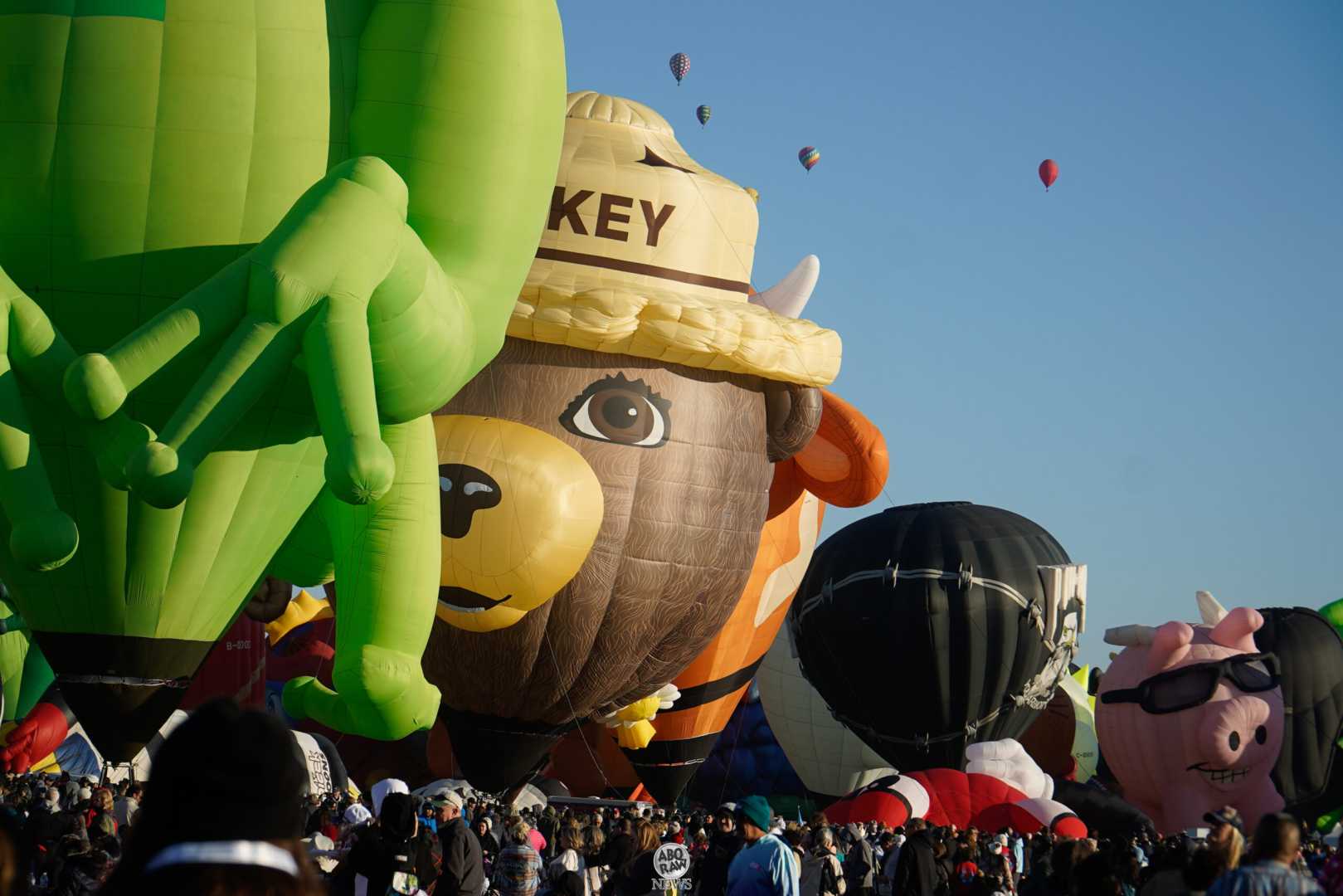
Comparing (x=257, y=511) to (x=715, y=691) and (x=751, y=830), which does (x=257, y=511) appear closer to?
(x=751, y=830)

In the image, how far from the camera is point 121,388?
4.94 m

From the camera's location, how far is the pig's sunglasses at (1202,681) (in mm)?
17641

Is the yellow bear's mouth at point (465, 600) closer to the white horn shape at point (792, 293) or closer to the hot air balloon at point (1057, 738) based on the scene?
the white horn shape at point (792, 293)

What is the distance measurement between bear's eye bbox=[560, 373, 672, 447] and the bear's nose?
0.69 m

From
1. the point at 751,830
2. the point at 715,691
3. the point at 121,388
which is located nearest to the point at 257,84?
A: the point at 121,388

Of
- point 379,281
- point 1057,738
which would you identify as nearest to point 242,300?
point 379,281

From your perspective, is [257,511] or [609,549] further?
[609,549]

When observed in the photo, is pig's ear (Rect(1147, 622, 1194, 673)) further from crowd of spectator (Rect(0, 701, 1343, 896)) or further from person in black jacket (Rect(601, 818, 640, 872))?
person in black jacket (Rect(601, 818, 640, 872))

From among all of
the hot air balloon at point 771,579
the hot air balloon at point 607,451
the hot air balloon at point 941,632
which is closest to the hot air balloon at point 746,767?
the hot air balloon at point 941,632

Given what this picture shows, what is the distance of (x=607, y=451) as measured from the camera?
9.88m

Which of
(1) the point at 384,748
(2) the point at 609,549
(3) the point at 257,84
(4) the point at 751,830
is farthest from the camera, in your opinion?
(1) the point at 384,748

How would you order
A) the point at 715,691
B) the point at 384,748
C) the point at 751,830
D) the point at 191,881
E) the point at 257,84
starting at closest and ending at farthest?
the point at 191,881
the point at 751,830
the point at 257,84
the point at 715,691
the point at 384,748

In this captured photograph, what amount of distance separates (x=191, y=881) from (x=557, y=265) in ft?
28.0

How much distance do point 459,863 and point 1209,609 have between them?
15340 millimetres
